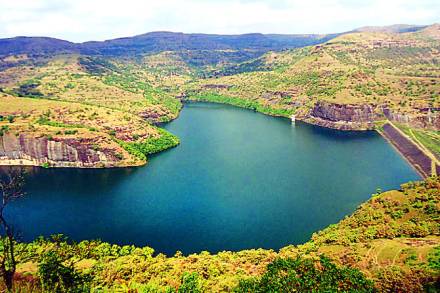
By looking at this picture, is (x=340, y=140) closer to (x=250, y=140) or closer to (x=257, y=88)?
(x=250, y=140)

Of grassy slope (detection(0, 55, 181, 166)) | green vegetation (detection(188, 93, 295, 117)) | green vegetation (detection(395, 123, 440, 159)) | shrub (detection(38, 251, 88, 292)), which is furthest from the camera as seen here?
green vegetation (detection(188, 93, 295, 117))

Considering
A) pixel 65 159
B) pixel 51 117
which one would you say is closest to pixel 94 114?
pixel 51 117

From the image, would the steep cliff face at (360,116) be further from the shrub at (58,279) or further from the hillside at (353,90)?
the shrub at (58,279)

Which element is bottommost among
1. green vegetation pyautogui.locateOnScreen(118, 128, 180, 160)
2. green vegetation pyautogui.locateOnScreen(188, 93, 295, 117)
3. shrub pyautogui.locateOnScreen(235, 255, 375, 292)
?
green vegetation pyautogui.locateOnScreen(118, 128, 180, 160)

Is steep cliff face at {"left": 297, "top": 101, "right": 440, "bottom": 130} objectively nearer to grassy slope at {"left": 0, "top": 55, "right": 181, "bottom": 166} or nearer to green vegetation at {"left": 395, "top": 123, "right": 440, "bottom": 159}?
green vegetation at {"left": 395, "top": 123, "right": 440, "bottom": 159}

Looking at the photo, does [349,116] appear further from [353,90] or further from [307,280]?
[307,280]

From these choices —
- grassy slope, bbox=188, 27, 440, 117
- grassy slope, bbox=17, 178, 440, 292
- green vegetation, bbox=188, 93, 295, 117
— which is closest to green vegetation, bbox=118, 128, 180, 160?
grassy slope, bbox=17, 178, 440, 292

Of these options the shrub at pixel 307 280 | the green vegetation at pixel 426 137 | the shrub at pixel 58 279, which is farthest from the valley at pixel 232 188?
the green vegetation at pixel 426 137
